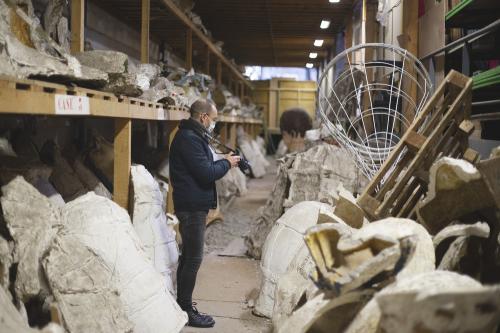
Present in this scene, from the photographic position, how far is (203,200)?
11.9 feet

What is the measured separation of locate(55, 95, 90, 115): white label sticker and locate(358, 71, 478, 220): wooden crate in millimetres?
1393

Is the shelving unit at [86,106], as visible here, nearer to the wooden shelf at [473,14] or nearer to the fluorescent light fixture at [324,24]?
the wooden shelf at [473,14]

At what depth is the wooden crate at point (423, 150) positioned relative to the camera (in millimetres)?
2516

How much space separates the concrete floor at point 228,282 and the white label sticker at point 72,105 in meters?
1.44

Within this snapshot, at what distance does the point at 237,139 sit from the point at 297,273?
9.10m

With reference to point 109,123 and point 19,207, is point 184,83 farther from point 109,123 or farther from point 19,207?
point 19,207

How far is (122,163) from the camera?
3537 mm

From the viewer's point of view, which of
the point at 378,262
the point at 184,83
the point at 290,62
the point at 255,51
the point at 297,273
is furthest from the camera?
the point at 290,62

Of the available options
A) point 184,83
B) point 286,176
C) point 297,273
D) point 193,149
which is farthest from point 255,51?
point 297,273

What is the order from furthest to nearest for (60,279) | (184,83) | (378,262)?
(184,83) < (60,279) < (378,262)

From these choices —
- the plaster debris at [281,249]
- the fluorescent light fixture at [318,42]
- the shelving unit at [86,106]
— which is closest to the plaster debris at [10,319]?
the shelving unit at [86,106]

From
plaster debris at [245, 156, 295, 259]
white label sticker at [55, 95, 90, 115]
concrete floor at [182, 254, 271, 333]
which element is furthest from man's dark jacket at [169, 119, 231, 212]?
plaster debris at [245, 156, 295, 259]

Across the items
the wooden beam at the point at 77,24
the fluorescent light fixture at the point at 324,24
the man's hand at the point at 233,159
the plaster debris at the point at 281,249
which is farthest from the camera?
the fluorescent light fixture at the point at 324,24

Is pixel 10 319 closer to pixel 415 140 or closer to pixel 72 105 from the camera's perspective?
pixel 72 105
